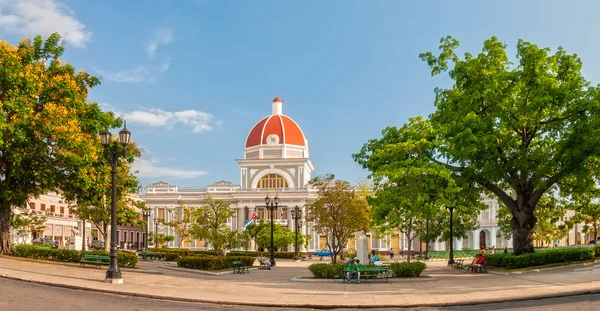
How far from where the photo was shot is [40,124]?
28172 millimetres

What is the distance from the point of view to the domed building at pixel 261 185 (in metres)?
88.2

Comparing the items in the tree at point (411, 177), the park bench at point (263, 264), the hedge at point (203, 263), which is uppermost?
the tree at point (411, 177)

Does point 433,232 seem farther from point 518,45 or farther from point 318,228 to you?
point 518,45

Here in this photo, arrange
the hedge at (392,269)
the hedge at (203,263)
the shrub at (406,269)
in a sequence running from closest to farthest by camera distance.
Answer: the hedge at (392,269), the shrub at (406,269), the hedge at (203,263)

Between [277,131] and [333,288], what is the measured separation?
70552 mm

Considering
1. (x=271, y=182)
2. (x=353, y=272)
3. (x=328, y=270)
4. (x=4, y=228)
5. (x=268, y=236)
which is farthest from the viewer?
(x=271, y=182)

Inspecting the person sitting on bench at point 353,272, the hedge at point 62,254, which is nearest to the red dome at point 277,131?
the hedge at point 62,254

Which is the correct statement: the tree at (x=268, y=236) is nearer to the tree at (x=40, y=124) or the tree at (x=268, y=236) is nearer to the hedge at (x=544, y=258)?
the tree at (x=40, y=124)

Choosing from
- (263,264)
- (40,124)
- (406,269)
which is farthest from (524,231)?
(40,124)

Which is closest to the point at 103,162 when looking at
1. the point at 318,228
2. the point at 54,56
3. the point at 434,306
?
the point at 54,56

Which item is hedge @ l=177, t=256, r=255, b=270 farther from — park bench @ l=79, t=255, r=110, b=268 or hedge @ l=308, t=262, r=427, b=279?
hedge @ l=308, t=262, r=427, b=279

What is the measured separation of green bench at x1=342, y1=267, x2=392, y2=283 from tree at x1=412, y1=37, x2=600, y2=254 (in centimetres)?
739

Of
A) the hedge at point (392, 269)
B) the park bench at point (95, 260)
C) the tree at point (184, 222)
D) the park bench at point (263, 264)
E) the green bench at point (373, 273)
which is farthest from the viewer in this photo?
the tree at point (184, 222)

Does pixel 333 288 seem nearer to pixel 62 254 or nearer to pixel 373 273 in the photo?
pixel 373 273
